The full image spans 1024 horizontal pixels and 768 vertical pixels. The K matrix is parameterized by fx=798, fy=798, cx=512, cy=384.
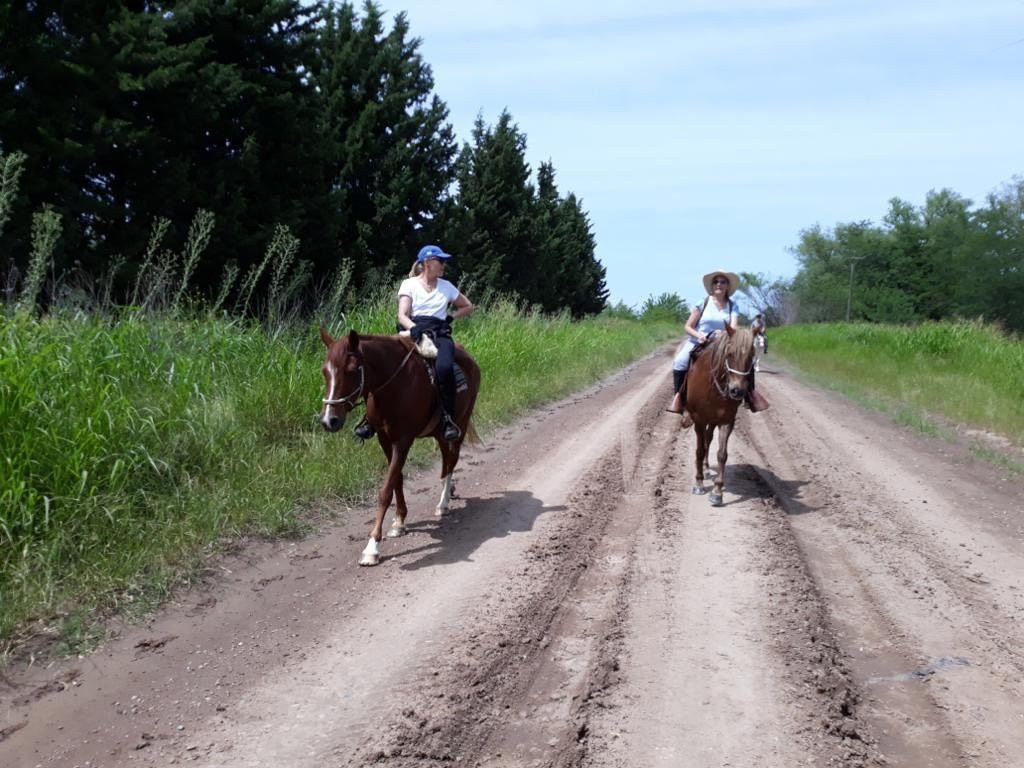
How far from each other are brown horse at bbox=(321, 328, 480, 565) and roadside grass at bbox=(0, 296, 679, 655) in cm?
90

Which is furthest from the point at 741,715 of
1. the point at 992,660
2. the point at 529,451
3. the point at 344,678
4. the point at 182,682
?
the point at 529,451

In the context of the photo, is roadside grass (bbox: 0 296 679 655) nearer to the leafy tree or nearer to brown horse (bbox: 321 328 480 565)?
brown horse (bbox: 321 328 480 565)

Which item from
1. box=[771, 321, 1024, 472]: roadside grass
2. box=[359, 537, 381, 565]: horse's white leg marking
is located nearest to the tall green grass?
box=[771, 321, 1024, 472]: roadside grass

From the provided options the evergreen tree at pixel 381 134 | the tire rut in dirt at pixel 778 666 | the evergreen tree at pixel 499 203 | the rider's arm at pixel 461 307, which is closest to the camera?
the tire rut in dirt at pixel 778 666

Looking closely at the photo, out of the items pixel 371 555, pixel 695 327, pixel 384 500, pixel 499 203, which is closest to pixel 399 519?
pixel 384 500

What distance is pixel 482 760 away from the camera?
3270 mm

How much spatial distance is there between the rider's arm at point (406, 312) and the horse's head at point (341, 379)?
1137 mm

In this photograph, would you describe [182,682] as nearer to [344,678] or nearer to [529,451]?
[344,678]

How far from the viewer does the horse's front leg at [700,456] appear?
8055 millimetres

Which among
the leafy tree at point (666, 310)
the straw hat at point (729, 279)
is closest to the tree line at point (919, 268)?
the leafy tree at point (666, 310)

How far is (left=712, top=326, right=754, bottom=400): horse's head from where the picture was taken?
767cm

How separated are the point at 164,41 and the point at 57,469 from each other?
440 inches

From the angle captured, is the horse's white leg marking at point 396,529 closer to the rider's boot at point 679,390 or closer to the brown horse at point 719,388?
the brown horse at point 719,388

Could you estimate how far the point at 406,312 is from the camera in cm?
700
